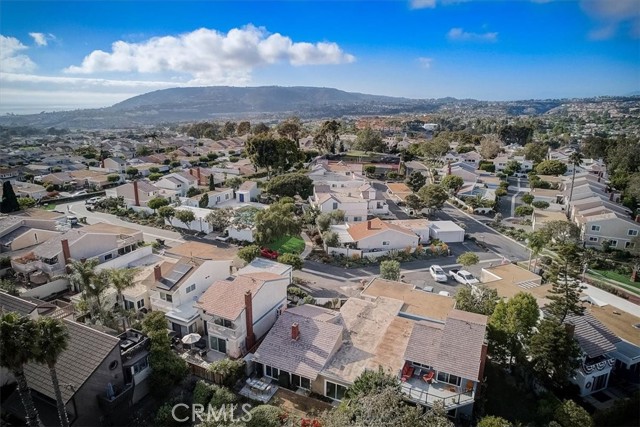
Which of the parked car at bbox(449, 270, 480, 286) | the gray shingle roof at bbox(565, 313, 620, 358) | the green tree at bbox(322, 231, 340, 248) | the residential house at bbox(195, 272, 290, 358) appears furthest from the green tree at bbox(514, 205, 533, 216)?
the residential house at bbox(195, 272, 290, 358)

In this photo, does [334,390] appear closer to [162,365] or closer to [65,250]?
[162,365]

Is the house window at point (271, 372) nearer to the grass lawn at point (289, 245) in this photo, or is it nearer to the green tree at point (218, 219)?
the grass lawn at point (289, 245)

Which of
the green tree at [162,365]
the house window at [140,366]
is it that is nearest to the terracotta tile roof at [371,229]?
the green tree at [162,365]

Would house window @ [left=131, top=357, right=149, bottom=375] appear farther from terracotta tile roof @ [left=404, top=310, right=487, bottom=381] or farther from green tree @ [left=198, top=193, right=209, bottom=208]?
green tree @ [left=198, top=193, right=209, bottom=208]

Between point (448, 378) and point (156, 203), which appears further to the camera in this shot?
point (156, 203)

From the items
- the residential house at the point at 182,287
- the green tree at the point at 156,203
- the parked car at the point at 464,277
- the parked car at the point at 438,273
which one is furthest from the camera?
the green tree at the point at 156,203

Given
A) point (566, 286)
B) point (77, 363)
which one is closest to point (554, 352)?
point (566, 286)
